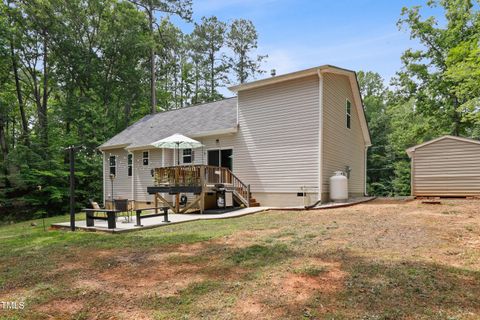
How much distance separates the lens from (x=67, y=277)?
4.41 m

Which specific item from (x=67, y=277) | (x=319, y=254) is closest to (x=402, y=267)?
(x=319, y=254)

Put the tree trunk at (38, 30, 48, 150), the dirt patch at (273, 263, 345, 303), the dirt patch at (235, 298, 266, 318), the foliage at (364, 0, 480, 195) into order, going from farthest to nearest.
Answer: the foliage at (364, 0, 480, 195) → the tree trunk at (38, 30, 48, 150) → the dirt patch at (273, 263, 345, 303) → the dirt patch at (235, 298, 266, 318)

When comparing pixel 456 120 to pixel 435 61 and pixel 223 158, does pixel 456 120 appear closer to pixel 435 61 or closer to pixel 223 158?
pixel 435 61

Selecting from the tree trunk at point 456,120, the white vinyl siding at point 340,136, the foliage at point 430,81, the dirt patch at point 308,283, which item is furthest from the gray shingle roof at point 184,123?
the tree trunk at point 456,120

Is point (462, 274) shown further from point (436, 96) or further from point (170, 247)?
point (436, 96)

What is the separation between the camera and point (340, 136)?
13.8 metres

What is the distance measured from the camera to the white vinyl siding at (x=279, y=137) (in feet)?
39.6

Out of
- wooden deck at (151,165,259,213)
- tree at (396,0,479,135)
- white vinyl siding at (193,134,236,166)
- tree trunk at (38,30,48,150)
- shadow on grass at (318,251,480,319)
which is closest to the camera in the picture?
shadow on grass at (318,251,480,319)

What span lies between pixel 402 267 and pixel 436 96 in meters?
22.7

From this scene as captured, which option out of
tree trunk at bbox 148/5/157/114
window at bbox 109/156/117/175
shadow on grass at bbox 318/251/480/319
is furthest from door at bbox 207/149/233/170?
tree trunk at bbox 148/5/157/114

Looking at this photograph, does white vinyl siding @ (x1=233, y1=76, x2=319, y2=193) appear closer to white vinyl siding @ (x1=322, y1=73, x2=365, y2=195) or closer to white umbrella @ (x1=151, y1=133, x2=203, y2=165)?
white vinyl siding @ (x1=322, y1=73, x2=365, y2=195)

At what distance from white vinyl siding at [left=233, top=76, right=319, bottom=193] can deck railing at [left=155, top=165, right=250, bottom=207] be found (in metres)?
0.62

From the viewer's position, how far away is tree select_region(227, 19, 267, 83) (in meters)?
32.1

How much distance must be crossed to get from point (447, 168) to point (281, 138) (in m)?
6.63
